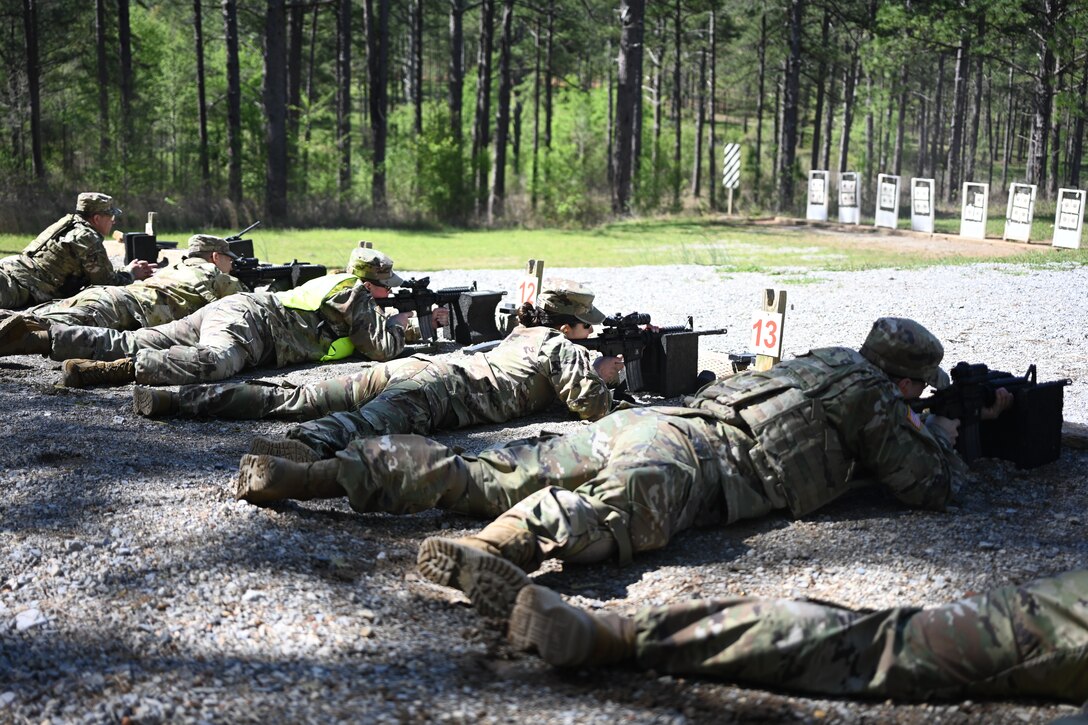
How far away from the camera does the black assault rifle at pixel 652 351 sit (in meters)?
7.65

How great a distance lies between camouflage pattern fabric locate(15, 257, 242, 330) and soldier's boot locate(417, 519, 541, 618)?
22.2 ft

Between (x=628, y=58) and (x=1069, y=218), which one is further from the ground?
(x=628, y=58)

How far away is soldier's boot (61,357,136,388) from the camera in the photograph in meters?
8.30

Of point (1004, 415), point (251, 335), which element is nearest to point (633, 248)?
point (251, 335)

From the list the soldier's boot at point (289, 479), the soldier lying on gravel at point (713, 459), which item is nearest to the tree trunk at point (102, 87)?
the soldier's boot at point (289, 479)

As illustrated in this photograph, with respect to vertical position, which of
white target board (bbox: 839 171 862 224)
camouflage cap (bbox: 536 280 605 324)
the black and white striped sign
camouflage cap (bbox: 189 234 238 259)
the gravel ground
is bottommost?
the gravel ground

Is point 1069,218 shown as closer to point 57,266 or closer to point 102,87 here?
point 57,266

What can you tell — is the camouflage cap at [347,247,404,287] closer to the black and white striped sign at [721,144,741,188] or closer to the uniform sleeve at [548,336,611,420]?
the uniform sleeve at [548,336,611,420]

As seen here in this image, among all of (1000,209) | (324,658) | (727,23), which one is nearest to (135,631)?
(324,658)

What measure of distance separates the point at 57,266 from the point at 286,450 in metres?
7.73

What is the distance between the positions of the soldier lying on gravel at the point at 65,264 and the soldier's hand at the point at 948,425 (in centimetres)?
882

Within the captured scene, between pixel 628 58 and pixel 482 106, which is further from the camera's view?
pixel 482 106

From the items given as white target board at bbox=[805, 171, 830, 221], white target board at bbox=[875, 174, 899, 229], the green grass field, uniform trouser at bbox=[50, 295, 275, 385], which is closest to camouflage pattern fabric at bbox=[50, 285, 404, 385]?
uniform trouser at bbox=[50, 295, 275, 385]

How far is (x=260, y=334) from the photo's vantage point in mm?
8977
